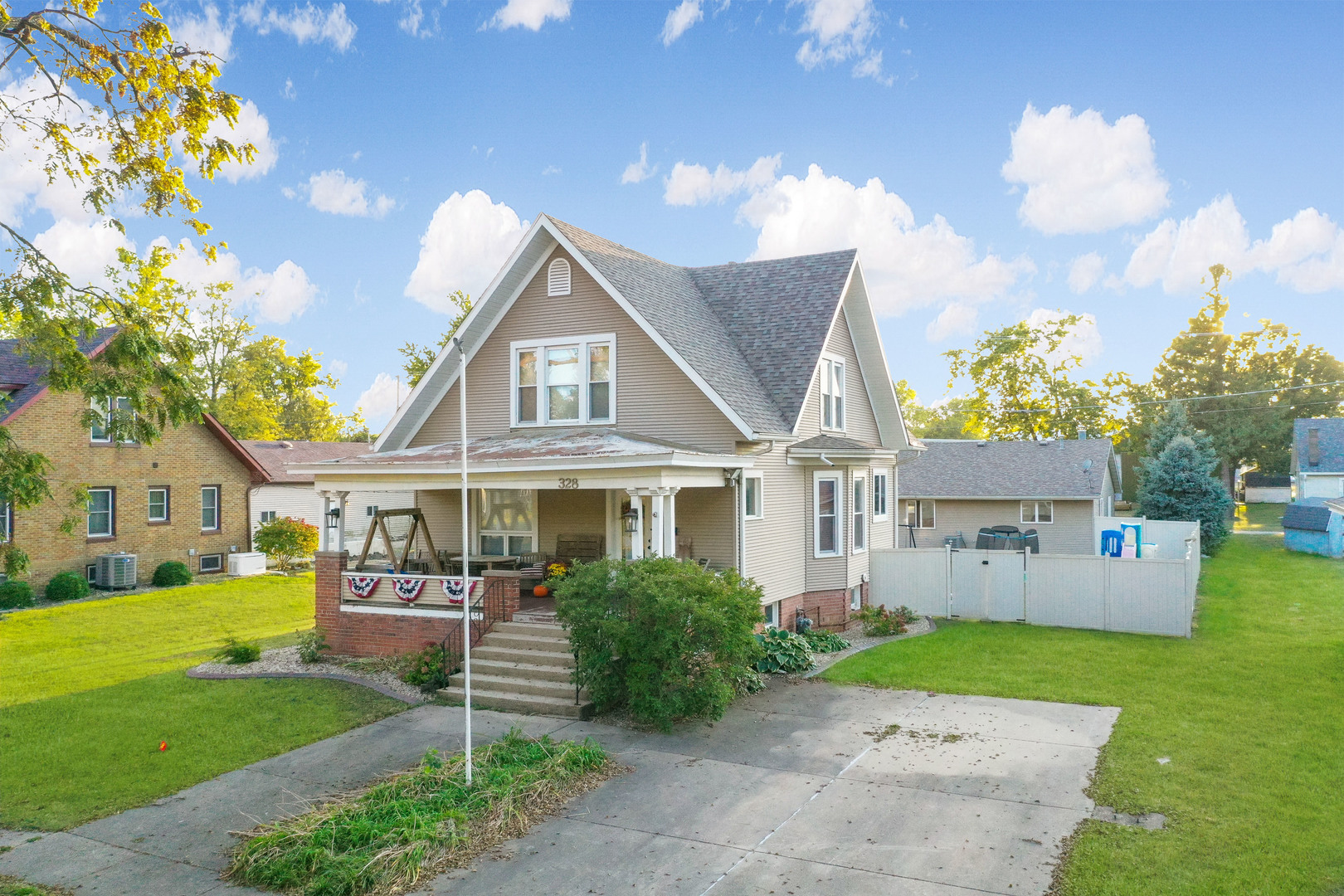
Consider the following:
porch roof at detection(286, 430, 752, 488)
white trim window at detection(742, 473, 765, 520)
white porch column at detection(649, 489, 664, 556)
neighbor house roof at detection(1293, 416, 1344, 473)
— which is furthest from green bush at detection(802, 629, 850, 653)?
neighbor house roof at detection(1293, 416, 1344, 473)

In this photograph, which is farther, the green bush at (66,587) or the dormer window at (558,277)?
the green bush at (66,587)

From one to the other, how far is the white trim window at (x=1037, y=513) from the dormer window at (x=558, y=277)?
75.7 ft

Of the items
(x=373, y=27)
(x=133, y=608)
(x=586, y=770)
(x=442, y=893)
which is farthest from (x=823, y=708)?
(x=133, y=608)

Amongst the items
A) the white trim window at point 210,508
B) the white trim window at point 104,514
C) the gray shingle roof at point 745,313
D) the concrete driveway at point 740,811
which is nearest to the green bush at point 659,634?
the concrete driveway at point 740,811

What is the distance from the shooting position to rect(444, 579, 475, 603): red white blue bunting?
545 inches

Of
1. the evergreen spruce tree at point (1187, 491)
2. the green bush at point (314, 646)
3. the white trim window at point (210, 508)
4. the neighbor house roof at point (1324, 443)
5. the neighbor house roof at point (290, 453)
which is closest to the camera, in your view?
the green bush at point (314, 646)

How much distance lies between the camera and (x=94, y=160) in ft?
30.3

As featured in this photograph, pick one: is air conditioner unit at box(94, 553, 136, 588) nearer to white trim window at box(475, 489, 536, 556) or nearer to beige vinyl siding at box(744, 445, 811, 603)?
white trim window at box(475, 489, 536, 556)

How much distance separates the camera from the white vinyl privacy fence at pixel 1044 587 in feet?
55.2

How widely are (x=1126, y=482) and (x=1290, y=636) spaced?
3841 cm

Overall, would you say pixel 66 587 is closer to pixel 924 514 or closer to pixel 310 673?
pixel 310 673

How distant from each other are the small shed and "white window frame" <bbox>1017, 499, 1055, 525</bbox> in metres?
8.63

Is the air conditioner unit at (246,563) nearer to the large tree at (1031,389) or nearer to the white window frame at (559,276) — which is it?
the white window frame at (559,276)

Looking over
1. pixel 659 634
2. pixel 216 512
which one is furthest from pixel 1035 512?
pixel 216 512
